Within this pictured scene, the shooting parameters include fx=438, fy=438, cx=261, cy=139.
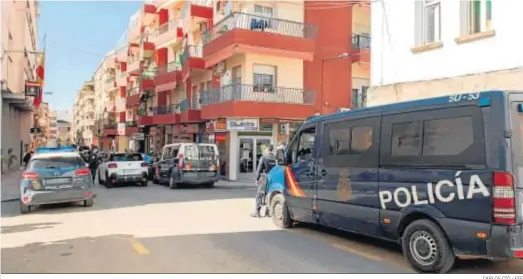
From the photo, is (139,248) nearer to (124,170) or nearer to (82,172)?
(82,172)

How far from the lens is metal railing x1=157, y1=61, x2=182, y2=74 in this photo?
34.0 m

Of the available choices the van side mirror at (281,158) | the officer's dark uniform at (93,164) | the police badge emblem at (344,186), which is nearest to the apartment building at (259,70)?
the officer's dark uniform at (93,164)

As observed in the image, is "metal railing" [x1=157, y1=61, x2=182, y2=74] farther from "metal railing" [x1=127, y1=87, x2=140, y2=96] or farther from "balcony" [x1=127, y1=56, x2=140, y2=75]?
"metal railing" [x1=127, y1=87, x2=140, y2=96]

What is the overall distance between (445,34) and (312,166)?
612 centimetres

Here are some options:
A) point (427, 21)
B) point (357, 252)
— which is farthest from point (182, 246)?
point (427, 21)

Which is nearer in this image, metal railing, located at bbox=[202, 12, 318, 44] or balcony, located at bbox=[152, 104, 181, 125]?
metal railing, located at bbox=[202, 12, 318, 44]

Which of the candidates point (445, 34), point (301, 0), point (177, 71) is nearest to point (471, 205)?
point (445, 34)

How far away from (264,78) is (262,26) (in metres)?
2.84

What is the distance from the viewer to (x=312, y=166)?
27.6 ft

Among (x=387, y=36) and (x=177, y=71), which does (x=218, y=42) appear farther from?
(x=387, y=36)

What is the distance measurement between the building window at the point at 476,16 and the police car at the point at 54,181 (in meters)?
11.0

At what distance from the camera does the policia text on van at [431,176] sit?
5.16 metres

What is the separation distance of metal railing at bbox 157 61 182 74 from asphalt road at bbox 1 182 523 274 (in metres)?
23.4

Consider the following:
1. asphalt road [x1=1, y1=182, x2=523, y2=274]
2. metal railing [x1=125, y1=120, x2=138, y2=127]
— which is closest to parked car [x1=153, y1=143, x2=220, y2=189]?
asphalt road [x1=1, y1=182, x2=523, y2=274]
